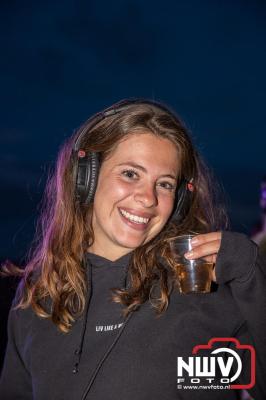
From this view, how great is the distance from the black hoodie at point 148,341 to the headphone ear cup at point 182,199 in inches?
20.0

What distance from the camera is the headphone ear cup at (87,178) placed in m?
2.23

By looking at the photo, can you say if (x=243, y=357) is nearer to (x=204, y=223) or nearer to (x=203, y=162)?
(x=204, y=223)

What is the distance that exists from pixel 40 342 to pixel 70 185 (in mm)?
938

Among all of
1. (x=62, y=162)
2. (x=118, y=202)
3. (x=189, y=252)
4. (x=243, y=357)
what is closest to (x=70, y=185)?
(x=62, y=162)

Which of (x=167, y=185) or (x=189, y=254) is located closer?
(x=189, y=254)

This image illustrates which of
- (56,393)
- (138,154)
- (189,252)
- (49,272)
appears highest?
(138,154)

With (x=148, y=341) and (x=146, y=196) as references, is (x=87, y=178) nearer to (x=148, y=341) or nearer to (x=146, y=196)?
(x=146, y=196)

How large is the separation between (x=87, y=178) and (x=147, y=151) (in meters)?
0.37

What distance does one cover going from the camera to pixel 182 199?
2.34 m

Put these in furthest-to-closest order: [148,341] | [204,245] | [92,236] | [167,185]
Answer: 1. [92,236]
2. [167,185]
3. [148,341]
4. [204,245]

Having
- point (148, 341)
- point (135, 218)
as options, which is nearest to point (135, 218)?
point (135, 218)

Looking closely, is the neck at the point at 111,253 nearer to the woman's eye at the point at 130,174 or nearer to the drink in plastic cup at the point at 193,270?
the woman's eye at the point at 130,174

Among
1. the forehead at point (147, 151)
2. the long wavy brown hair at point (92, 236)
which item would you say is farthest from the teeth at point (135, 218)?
the forehead at point (147, 151)

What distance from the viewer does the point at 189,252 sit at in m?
1.69
